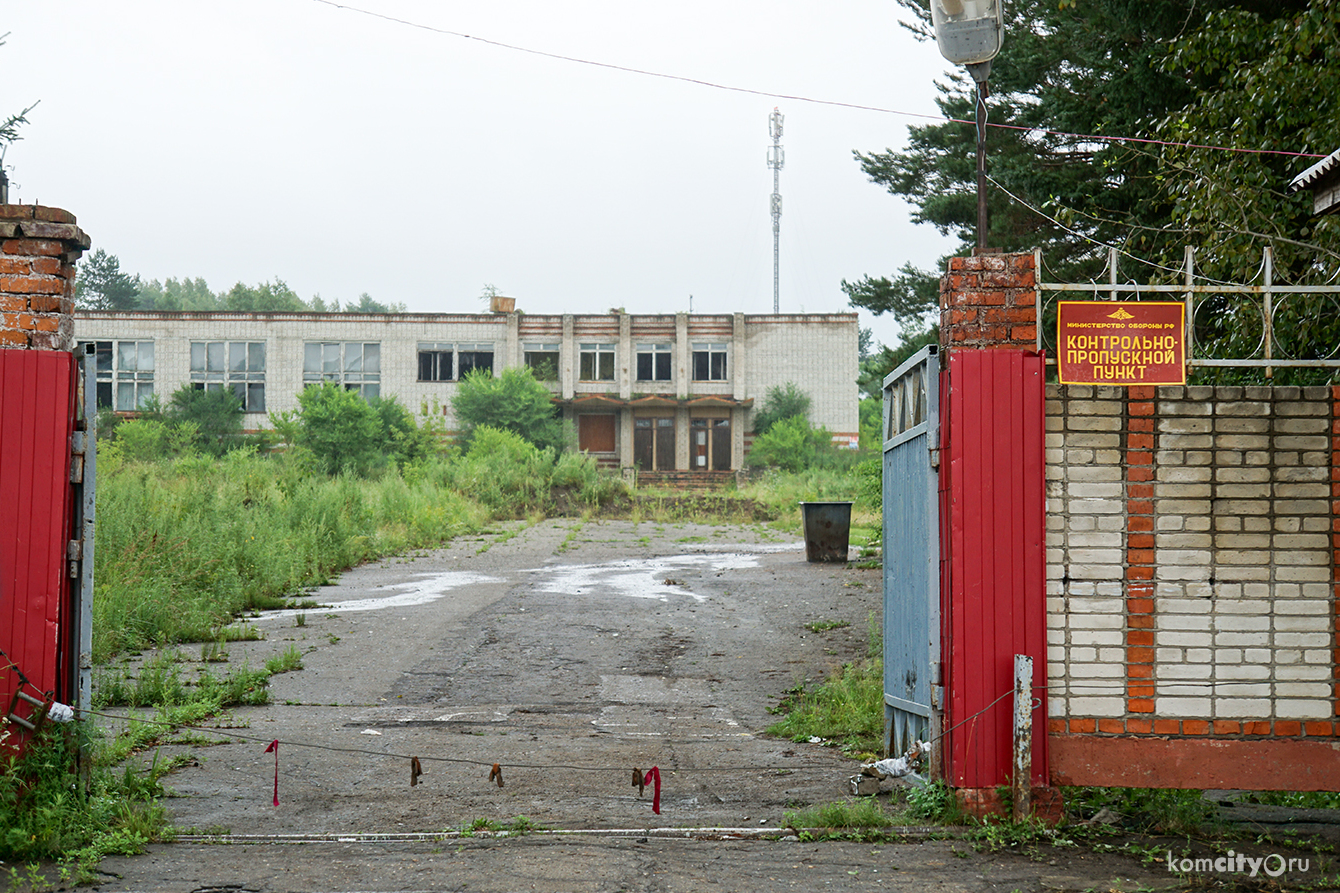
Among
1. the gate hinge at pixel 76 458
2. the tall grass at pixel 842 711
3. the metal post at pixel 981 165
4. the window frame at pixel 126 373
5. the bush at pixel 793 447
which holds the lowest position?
the tall grass at pixel 842 711

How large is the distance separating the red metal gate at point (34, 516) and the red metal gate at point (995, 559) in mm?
4228

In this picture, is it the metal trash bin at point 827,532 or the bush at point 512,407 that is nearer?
the metal trash bin at point 827,532

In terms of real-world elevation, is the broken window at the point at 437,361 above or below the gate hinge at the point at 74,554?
above

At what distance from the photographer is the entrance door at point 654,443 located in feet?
156

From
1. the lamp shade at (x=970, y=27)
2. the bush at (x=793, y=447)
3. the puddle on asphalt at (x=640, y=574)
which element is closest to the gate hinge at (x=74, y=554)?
the lamp shade at (x=970, y=27)

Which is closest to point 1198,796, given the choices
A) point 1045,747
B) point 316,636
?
point 1045,747

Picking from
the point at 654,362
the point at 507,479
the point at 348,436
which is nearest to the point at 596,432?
the point at 654,362

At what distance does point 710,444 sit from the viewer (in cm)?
4753

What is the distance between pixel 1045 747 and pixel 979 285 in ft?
7.22

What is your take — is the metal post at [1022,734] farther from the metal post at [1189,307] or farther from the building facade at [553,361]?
the building facade at [553,361]

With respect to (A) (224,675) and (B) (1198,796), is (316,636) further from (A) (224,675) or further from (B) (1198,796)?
(B) (1198,796)

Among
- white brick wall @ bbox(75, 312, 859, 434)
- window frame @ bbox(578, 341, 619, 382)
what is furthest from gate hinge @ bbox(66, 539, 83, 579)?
window frame @ bbox(578, 341, 619, 382)

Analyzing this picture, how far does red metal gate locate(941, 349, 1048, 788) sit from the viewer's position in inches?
195

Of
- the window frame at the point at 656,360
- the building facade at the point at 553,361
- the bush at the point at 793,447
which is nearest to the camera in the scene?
the bush at the point at 793,447
